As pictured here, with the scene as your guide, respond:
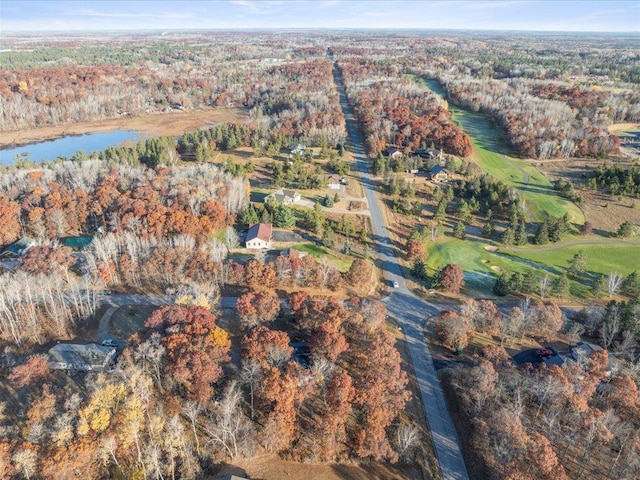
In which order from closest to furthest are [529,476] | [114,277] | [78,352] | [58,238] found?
[529,476] → [78,352] → [114,277] → [58,238]

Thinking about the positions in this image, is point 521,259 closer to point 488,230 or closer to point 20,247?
point 488,230

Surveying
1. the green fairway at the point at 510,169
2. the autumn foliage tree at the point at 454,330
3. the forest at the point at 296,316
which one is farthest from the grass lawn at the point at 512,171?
the autumn foliage tree at the point at 454,330

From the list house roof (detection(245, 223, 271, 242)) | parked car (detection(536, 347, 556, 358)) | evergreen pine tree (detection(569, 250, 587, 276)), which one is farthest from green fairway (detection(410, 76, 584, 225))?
house roof (detection(245, 223, 271, 242))

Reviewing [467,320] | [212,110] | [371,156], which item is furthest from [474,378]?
[212,110]

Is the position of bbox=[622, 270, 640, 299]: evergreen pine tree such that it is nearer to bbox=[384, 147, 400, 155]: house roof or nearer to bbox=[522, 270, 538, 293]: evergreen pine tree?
bbox=[522, 270, 538, 293]: evergreen pine tree

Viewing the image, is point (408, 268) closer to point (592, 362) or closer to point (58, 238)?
point (592, 362)
